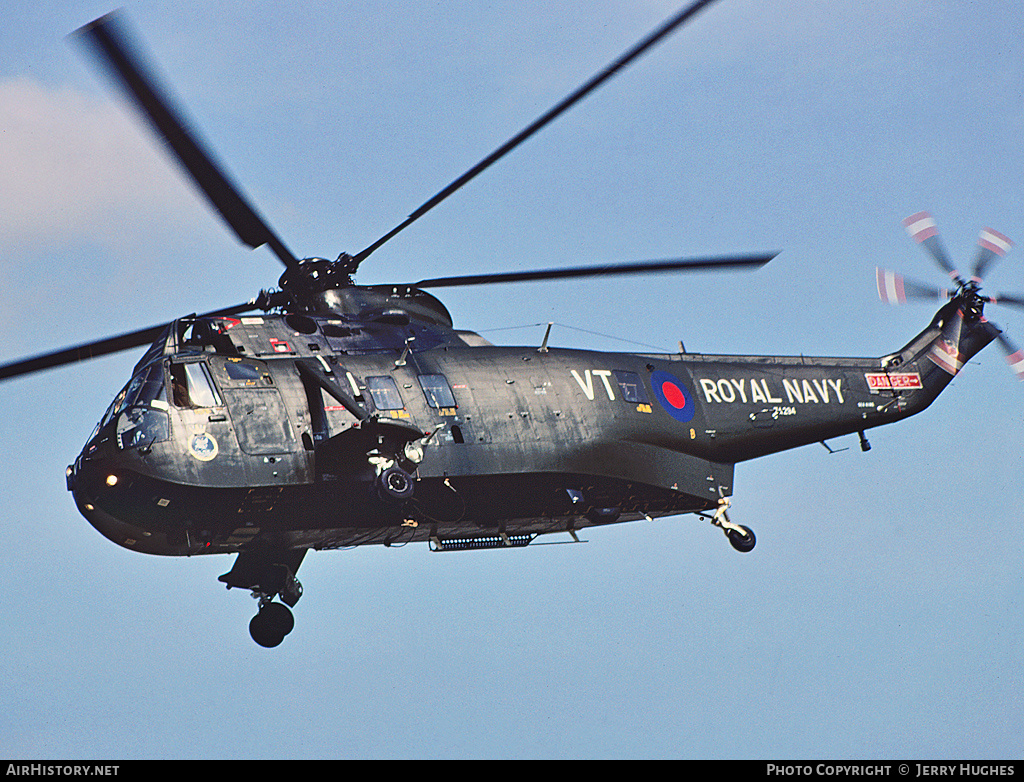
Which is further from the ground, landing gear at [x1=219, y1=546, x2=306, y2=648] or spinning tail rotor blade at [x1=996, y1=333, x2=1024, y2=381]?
spinning tail rotor blade at [x1=996, y1=333, x2=1024, y2=381]

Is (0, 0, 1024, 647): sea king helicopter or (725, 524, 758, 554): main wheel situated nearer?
(0, 0, 1024, 647): sea king helicopter

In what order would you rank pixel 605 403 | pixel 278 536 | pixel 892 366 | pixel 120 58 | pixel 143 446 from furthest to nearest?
pixel 892 366 < pixel 605 403 < pixel 278 536 < pixel 143 446 < pixel 120 58

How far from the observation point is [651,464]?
1294 inches

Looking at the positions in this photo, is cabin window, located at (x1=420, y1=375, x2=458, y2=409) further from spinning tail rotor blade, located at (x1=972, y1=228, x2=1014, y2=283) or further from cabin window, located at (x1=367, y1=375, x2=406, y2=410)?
spinning tail rotor blade, located at (x1=972, y1=228, x2=1014, y2=283)

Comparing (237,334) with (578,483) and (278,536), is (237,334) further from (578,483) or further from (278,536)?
(578,483)

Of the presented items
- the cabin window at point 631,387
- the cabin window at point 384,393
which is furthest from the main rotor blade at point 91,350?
the cabin window at point 631,387

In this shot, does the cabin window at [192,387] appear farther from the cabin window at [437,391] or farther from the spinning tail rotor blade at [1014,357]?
the spinning tail rotor blade at [1014,357]

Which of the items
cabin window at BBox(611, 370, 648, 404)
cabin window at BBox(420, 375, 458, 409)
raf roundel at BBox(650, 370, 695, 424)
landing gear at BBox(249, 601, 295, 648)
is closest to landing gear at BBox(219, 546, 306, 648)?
landing gear at BBox(249, 601, 295, 648)

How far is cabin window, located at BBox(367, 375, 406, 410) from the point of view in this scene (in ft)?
100

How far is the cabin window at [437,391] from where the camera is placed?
3108 centimetres

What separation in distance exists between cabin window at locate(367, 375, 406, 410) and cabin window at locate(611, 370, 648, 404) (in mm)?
5519

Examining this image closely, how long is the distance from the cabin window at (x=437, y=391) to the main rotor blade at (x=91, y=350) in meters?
4.52
